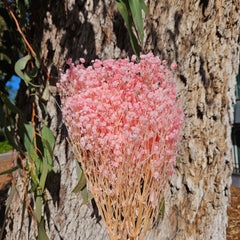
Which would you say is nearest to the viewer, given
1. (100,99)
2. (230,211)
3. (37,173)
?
(100,99)

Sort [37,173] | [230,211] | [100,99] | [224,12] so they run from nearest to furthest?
[100,99] < [37,173] < [224,12] < [230,211]

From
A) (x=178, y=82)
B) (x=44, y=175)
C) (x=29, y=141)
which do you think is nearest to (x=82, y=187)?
(x=44, y=175)

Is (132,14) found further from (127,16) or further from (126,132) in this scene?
(126,132)

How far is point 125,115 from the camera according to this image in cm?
68

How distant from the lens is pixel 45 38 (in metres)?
0.99

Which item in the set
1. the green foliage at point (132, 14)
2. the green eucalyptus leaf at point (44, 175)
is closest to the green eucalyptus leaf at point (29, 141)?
the green eucalyptus leaf at point (44, 175)

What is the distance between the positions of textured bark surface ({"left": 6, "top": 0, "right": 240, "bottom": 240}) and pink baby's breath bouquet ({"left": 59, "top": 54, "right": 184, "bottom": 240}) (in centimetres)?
27

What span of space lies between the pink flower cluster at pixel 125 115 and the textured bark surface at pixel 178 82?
26 centimetres

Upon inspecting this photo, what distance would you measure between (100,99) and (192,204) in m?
0.70

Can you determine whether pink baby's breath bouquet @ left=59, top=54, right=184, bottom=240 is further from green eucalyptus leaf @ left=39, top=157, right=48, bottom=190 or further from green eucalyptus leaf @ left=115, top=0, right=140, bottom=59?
green eucalyptus leaf @ left=39, top=157, right=48, bottom=190

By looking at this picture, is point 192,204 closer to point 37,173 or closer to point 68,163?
point 68,163

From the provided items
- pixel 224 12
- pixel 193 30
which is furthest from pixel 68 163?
pixel 224 12

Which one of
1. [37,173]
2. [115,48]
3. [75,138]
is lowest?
[37,173]

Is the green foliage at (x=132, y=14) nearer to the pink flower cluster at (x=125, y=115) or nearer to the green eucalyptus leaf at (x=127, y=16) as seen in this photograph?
the green eucalyptus leaf at (x=127, y=16)
